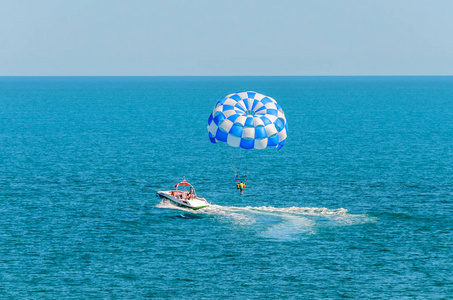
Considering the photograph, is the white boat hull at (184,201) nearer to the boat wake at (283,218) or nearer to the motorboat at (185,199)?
the motorboat at (185,199)

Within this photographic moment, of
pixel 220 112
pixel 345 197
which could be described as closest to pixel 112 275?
pixel 220 112

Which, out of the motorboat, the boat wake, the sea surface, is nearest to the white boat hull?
the motorboat

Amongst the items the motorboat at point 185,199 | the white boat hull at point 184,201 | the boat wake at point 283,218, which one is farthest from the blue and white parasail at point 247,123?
the white boat hull at point 184,201

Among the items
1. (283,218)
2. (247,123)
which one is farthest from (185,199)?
(247,123)

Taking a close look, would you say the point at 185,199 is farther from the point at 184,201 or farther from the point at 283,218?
the point at 283,218

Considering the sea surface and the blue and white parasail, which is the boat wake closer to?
the sea surface
